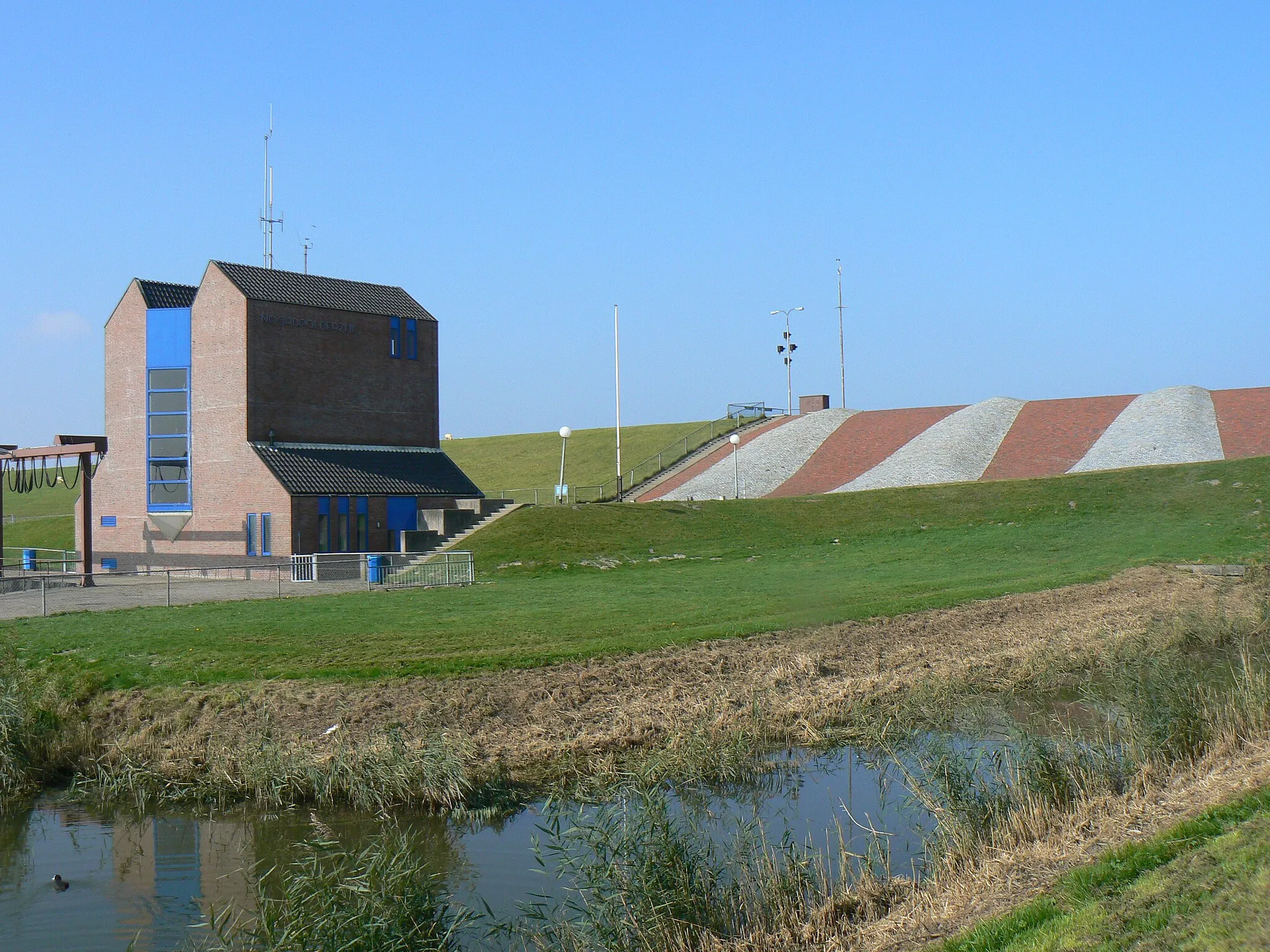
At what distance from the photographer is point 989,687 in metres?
16.0

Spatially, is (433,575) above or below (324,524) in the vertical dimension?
below

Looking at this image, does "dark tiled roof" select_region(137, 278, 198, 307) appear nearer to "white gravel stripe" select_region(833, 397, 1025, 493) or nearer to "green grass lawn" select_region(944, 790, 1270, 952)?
"white gravel stripe" select_region(833, 397, 1025, 493)

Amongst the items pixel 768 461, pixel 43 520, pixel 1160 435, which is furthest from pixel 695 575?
pixel 43 520

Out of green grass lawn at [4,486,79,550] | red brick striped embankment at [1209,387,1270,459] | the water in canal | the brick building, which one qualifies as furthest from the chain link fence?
red brick striped embankment at [1209,387,1270,459]

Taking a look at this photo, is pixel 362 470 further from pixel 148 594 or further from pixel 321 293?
pixel 148 594

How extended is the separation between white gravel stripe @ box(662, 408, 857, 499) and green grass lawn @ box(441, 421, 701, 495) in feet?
30.3

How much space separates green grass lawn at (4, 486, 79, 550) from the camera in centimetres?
6412

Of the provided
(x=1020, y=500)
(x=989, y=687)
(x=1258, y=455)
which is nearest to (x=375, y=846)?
(x=989, y=687)

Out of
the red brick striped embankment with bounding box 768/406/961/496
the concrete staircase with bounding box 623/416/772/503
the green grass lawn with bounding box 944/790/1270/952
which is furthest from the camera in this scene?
the concrete staircase with bounding box 623/416/772/503

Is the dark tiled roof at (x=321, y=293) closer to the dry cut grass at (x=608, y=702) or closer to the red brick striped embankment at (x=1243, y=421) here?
the dry cut grass at (x=608, y=702)

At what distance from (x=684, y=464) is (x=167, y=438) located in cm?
2888

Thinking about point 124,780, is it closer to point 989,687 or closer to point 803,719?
point 803,719

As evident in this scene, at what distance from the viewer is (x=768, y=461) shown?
191 ft

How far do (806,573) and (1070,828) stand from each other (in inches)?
832
